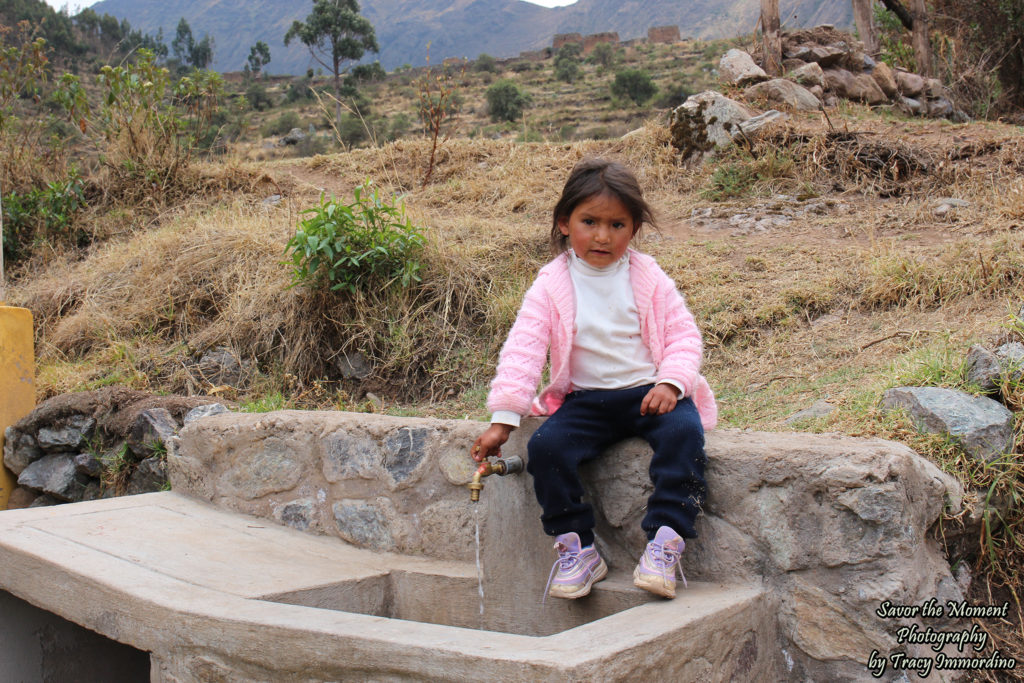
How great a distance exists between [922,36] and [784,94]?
331cm

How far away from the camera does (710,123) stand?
6.08m

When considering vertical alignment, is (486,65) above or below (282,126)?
above

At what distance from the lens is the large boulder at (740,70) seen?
7.05m

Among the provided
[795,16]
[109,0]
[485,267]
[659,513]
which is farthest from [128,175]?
[109,0]

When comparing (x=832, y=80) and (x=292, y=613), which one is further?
(x=832, y=80)

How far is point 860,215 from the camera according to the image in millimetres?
4844

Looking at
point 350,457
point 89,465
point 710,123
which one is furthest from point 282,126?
point 350,457

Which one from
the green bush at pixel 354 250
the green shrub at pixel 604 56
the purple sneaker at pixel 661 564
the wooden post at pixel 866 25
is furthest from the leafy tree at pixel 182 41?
the purple sneaker at pixel 661 564

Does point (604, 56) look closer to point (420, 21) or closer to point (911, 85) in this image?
point (911, 85)

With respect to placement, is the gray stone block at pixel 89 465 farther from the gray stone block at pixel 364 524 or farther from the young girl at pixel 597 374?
the young girl at pixel 597 374

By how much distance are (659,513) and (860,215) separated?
138 inches

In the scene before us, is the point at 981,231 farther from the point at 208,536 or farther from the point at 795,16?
the point at 795,16

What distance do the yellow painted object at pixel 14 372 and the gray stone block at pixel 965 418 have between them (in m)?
4.04

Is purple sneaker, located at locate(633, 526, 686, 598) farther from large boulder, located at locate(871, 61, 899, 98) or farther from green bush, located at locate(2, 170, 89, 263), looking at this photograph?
large boulder, located at locate(871, 61, 899, 98)
